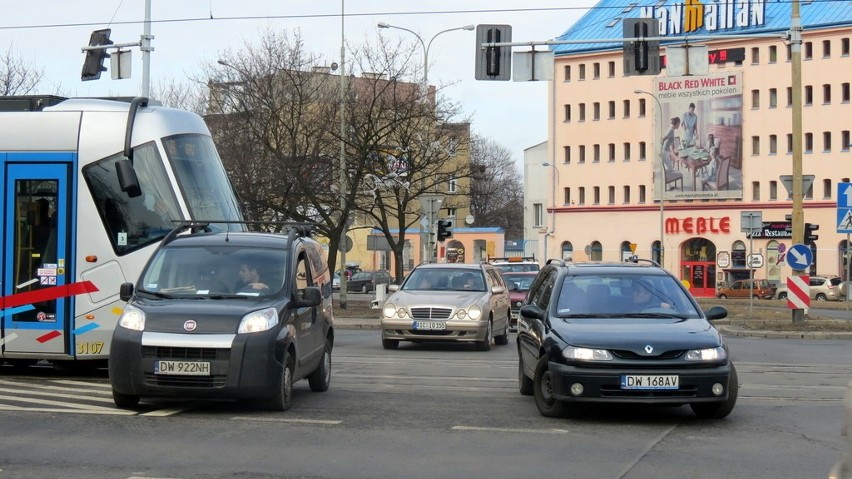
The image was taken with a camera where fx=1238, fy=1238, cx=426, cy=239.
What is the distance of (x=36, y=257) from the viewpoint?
49.0ft

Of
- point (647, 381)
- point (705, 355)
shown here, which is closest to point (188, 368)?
point (647, 381)

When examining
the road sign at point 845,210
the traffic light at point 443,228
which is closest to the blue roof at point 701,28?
the traffic light at point 443,228

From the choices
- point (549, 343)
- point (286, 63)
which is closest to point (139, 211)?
point (549, 343)

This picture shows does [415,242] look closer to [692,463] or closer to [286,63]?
[286,63]

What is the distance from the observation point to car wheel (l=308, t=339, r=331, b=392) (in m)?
13.7

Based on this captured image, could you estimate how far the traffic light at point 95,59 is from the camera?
85.5ft

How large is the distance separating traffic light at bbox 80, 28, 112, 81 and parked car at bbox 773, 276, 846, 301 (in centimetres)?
5336

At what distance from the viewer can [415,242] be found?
99.2 meters

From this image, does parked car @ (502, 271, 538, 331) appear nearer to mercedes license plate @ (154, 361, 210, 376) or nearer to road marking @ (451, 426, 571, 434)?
road marking @ (451, 426, 571, 434)

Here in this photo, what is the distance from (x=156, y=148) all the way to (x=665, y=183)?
72.9 meters

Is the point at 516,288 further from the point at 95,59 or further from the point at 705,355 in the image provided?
the point at 705,355

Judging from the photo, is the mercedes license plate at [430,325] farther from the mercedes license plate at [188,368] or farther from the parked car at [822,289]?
the parked car at [822,289]

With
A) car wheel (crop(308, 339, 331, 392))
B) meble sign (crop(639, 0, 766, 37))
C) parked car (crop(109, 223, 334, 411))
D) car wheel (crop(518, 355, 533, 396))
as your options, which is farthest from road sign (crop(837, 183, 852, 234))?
meble sign (crop(639, 0, 766, 37))

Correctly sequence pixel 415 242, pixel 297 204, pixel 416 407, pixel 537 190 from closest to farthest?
1. pixel 416 407
2. pixel 297 204
3. pixel 415 242
4. pixel 537 190
